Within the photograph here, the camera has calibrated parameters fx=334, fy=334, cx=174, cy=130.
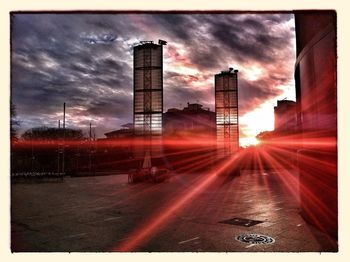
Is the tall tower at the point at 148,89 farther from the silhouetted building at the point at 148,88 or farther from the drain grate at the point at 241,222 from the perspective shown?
the drain grate at the point at 241,222

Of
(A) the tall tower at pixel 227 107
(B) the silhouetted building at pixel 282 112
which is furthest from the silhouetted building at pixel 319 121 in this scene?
(B) the silhouetted building at pixel 282 112

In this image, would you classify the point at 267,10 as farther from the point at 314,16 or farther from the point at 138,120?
the point at 138,120

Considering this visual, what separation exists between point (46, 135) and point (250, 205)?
111 ft

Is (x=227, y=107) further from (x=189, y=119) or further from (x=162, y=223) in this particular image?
(x=162, y=223)

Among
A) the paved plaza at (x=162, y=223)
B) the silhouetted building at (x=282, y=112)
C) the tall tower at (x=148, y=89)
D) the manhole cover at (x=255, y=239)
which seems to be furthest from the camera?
the silhouetted building at (x=282, y=112)

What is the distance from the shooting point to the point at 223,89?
95.8 feet

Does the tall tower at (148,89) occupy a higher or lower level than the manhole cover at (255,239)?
higher

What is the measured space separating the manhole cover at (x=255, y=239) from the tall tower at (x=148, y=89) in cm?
1488

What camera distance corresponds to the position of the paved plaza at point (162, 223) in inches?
299

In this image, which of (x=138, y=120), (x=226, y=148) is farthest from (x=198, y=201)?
(x=226, y=148)

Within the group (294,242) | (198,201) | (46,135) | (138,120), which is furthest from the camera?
(46,135)

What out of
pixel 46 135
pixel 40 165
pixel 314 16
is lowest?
pixel 40 165

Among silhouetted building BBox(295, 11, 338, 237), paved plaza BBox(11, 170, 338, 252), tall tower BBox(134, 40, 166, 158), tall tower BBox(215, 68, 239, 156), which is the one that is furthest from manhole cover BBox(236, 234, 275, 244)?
tall tower BBox(215, 68, 239, 156)

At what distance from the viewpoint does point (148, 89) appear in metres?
22.3
